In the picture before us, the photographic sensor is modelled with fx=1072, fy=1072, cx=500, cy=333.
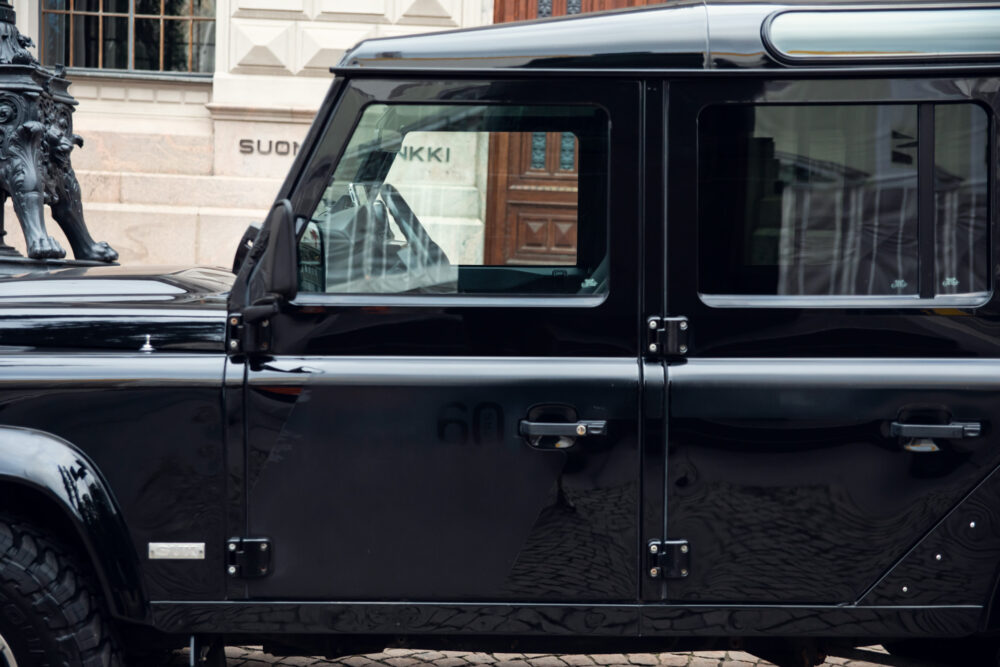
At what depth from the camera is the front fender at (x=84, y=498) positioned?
259 centimetres

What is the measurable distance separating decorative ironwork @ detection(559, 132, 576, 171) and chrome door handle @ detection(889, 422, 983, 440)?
3.45ft

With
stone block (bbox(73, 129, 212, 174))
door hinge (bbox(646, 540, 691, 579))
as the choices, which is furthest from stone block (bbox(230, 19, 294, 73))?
door hinge (bbox(646, 540, 691, 579))

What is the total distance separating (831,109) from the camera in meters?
2.68

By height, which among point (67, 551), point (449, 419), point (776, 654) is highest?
point (449, 419)

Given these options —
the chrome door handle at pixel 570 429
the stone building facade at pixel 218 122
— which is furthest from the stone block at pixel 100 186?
the chrome door handle at pixel 570 429

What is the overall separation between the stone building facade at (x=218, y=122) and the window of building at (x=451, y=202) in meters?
6.98

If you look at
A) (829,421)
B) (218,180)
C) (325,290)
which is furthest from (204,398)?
(218,180)

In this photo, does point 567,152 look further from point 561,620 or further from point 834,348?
point 561,620

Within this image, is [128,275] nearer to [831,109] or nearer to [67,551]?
[67,551]

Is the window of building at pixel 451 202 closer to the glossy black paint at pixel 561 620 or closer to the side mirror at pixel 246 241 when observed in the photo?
the side mirror at pixel 246 241

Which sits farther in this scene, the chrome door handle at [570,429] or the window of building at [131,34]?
the window of building at [131,34]

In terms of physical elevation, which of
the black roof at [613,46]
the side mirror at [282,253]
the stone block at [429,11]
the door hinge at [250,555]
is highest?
the stone block at [429,11]

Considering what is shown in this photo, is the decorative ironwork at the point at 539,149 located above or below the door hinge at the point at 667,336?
above

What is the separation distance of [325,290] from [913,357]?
1.49 m
